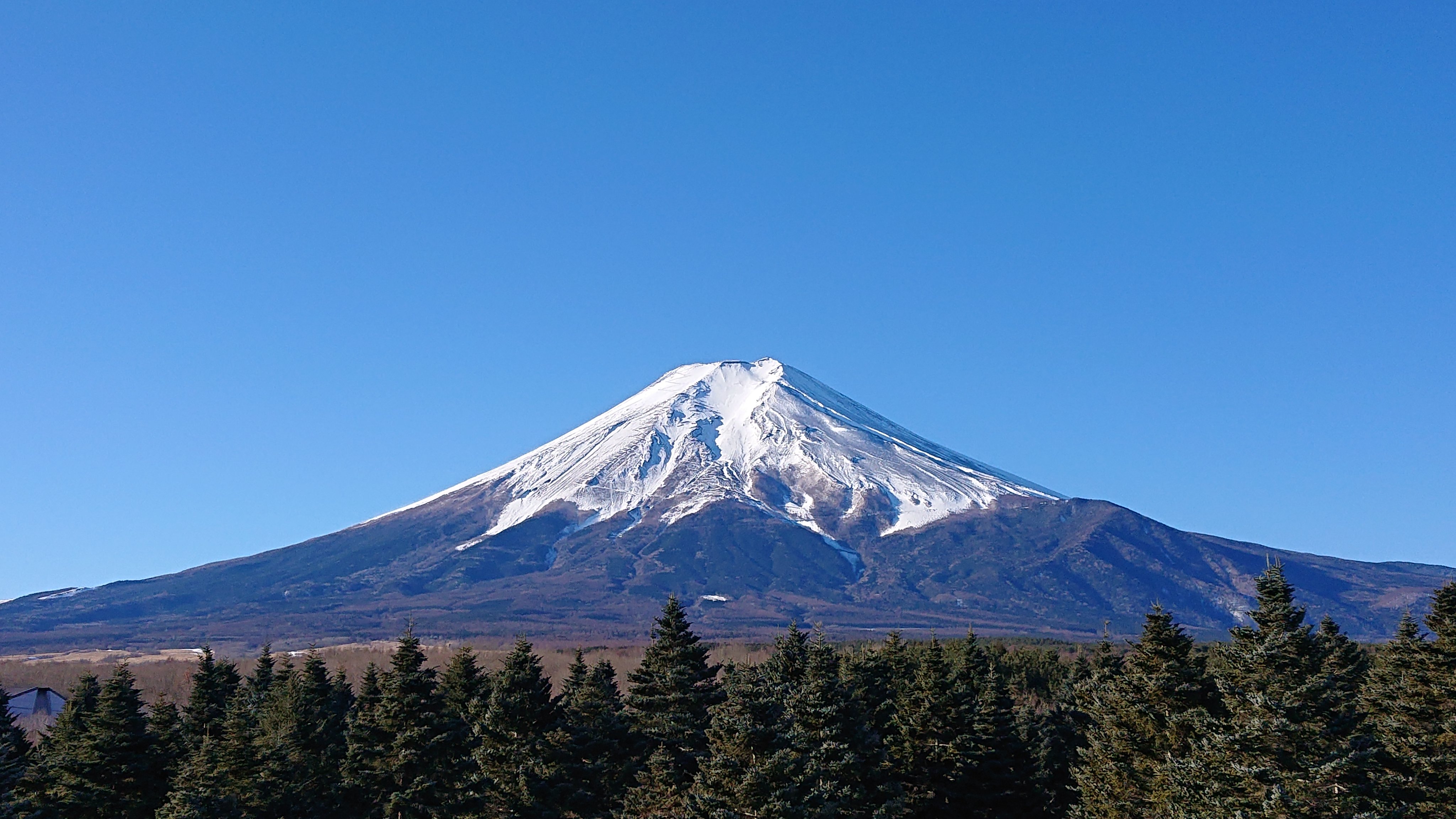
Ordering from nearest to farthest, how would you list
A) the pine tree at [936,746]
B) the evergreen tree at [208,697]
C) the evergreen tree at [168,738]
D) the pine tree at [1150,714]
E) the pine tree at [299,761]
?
the pine tree at [1150,714] → the pine tree at [299,761] → the pine tree at [936,746] → the evergreen tree at [168,738] → the evergreen tree at [208,697]

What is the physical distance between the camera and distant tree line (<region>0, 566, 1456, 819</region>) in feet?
107

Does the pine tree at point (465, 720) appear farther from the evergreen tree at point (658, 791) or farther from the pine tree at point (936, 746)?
the pine tree at point (936, 746)

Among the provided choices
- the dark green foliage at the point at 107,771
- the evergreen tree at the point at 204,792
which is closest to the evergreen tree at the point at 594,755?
the evergreen tree at the point at 204,792

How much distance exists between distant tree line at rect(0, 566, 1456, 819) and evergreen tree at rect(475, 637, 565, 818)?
9 cm

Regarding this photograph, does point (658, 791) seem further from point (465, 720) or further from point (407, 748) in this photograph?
point (465, 720)

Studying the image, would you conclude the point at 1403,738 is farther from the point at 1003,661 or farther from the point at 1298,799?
the point at 1003,661

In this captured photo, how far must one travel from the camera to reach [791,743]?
3847 cm

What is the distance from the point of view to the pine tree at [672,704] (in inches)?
1674

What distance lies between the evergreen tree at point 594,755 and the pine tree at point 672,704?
2.82 ft

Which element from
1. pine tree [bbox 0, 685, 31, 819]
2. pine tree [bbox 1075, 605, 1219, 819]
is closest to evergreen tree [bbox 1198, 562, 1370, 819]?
pine tree [bbox 1075, 605, 1219, 819]

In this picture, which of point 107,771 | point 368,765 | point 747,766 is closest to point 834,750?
point 747,766

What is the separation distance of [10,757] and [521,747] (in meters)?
27.3

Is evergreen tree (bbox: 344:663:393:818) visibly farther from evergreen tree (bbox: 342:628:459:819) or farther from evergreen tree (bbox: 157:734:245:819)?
evergreen tree (bbox: 157:734:245:819)

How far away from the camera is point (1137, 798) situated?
128 ft
